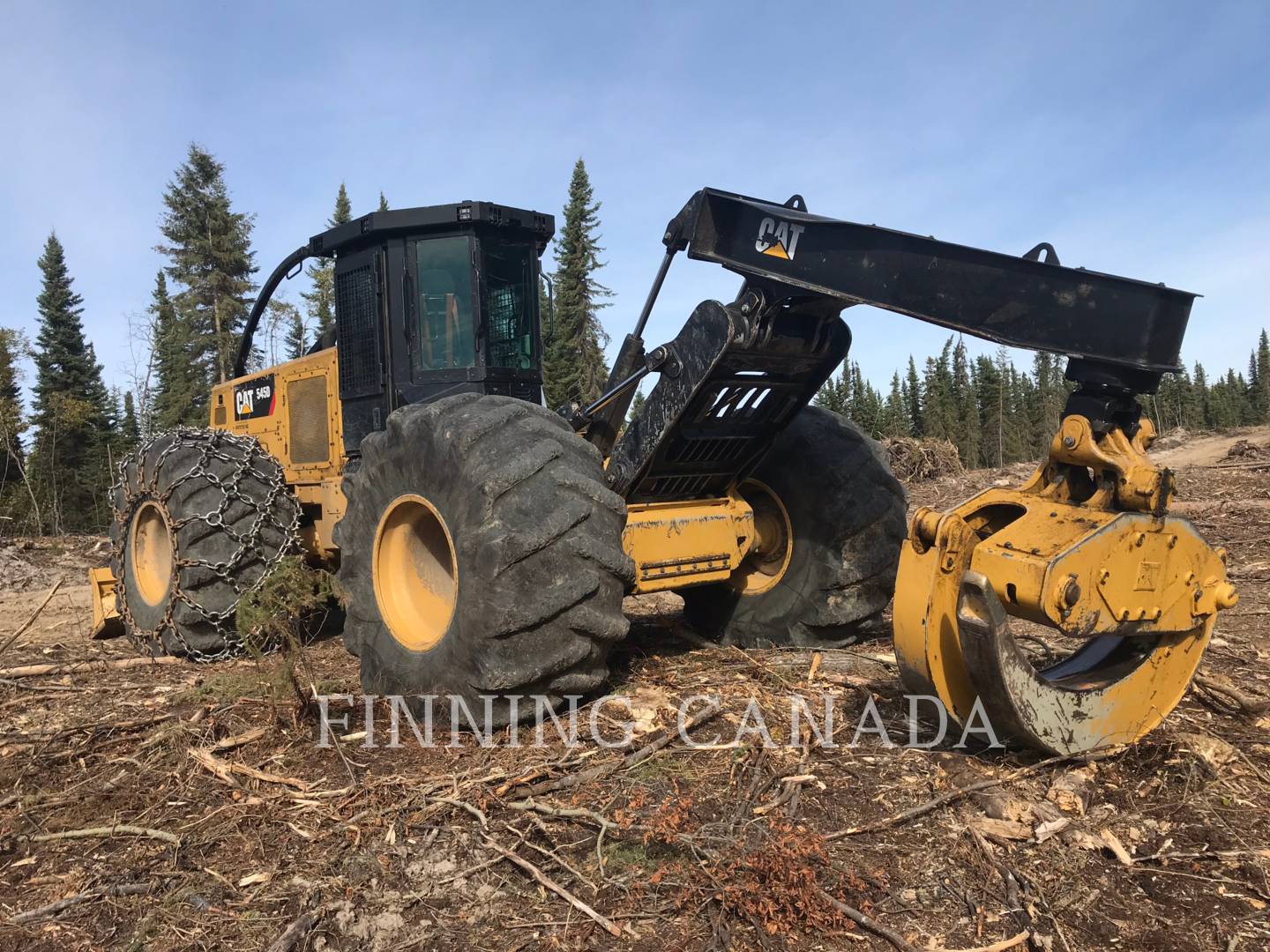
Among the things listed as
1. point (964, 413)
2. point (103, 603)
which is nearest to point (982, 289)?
point (103, 603)

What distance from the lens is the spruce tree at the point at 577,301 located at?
3834 centimetres

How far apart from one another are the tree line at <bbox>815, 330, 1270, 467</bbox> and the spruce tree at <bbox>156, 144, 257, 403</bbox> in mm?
41055

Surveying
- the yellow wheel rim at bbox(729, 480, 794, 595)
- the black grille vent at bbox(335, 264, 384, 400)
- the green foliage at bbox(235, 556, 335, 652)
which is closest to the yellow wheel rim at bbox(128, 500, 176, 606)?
the green foliage at bbox(235, 556, 335, 652)

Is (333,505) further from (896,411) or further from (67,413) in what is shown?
(896,411)

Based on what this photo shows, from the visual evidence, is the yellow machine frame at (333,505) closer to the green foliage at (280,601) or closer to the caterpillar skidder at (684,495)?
the caterpillar skidder at (684,495)

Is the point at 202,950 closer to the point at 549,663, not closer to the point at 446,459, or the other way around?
the point at 549,663

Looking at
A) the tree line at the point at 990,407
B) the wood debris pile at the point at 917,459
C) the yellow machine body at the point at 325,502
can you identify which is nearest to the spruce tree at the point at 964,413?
the tree line at the point at 990,407

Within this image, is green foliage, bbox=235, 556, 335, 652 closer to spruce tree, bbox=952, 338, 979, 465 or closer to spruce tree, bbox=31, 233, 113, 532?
spruce tree, bbox=31, 233, 113, 532

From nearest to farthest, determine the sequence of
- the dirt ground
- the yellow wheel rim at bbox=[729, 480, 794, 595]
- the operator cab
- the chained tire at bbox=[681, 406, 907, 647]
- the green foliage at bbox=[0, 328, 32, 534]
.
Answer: the dirt ground < the chained tire at bbox=[681, 406, 907, 647] < the operator cab < the yellow wheel rim at bbox=[729, 480, 794, 595] < the green foliage at bbox=[0, 328, 32, 534]

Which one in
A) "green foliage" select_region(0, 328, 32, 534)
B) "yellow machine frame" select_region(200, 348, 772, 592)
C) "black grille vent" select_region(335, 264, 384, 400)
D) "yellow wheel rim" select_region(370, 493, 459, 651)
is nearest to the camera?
"yellow wheel rim" select_region(370, 493, 459, 651)

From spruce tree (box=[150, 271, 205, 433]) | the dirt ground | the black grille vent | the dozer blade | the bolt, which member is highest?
spruce tree (box=[150, 271, 205, 433])

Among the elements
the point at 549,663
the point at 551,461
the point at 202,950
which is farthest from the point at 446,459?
the point at 202,950

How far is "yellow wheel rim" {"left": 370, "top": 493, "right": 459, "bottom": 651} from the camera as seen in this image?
4.38 metres

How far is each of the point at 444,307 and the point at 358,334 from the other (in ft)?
2.40
